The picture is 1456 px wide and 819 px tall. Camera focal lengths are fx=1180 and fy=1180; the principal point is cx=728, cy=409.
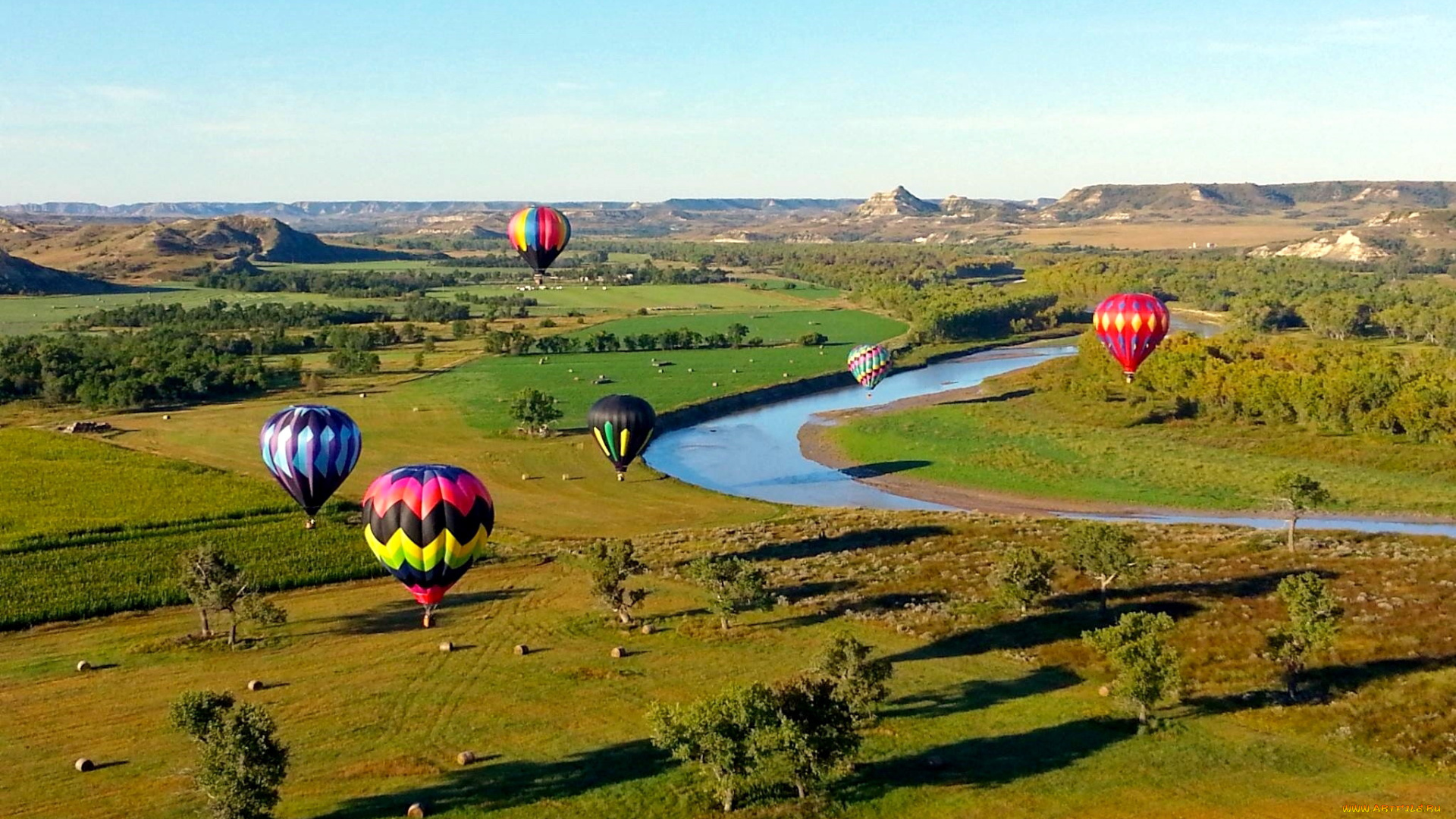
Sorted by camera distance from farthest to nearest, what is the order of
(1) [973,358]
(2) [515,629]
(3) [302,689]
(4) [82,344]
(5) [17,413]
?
1. (1) [973,358]
2. (4) [82,344]
3. (5) [17,413]
4. (2) [515,629]
5. (3) [302,689]

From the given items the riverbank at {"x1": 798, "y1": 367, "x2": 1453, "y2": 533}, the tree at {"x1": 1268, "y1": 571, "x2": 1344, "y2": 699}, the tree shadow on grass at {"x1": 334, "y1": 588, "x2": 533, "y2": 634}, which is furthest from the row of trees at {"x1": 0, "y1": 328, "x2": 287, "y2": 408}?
the tree at {"x1": 1268, "y1": 571, "x2": 1344, "y2": 699}

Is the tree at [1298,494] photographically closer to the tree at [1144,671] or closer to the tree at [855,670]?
the tree at [1144,671]

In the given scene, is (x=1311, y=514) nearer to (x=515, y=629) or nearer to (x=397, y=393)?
(x=515, y=629)

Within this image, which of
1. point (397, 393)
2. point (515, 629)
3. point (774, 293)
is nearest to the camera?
point (515, 629)

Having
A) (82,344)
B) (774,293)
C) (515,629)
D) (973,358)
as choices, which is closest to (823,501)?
(515,629)

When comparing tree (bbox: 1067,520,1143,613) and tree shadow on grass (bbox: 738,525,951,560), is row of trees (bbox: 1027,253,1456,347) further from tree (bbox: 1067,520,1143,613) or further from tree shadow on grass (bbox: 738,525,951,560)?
tree (bbox: 1067,520,1143,613)

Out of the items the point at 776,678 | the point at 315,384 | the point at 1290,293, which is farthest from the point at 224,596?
the point at 1290,293
